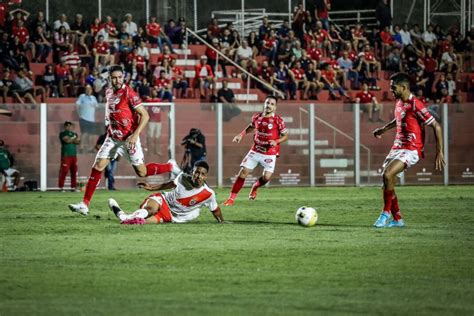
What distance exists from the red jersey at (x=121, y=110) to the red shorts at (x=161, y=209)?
71.3 inches

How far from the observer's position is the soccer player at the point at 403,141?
52.8ft

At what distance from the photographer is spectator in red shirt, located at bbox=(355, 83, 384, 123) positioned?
34.2 meters

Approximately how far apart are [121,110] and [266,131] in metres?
5.49

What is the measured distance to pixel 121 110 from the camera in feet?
57.9

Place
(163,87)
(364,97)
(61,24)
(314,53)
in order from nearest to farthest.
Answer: (163,87) → (61,24) → (364,97) → (314,53)

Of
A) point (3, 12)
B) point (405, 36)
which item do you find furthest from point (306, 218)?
point (405, 36)

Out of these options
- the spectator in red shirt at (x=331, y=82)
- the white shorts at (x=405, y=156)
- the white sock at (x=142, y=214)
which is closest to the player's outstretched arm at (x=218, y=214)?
the white sock at (x=142, y=214)

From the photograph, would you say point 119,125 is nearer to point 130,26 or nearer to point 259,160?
point 259,160

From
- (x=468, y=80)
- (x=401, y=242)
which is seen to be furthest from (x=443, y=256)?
(x=468, y=80)

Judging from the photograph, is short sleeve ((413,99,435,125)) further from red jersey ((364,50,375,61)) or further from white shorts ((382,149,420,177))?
red jersey ((364,50,375,61))

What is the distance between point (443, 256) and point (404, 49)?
93.1ft

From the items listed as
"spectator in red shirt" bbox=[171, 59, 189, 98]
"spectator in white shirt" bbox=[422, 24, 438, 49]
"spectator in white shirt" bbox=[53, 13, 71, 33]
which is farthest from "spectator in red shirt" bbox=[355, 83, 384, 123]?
"spectator in white shirt" bbox=[53, 13, 71, 33]

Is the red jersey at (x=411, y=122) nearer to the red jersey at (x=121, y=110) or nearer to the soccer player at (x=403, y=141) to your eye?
the soccer player at (x=403, y=141)

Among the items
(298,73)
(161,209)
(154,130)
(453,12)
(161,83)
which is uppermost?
(453,12)
